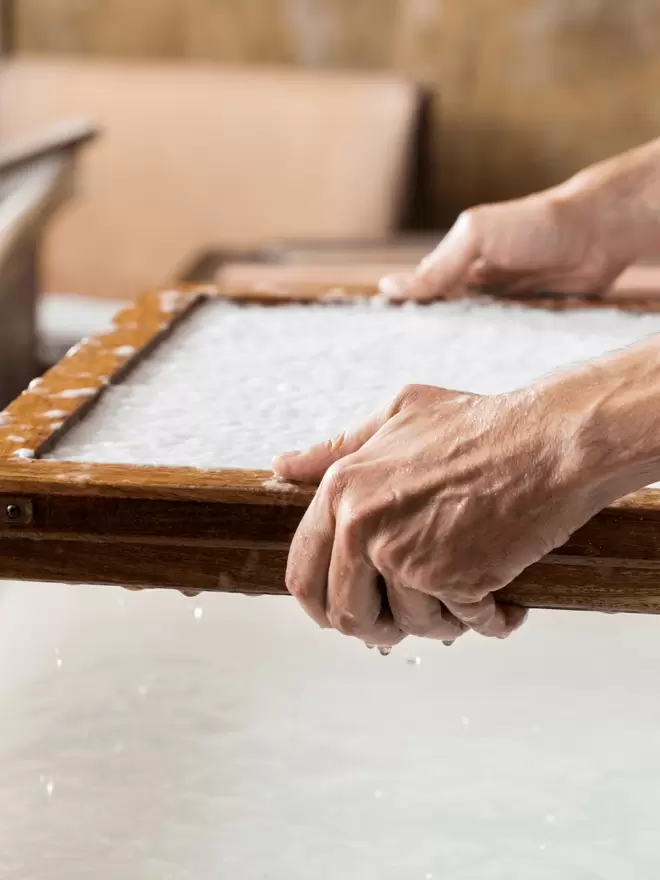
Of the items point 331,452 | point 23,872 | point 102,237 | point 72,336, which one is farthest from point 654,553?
point 102,237

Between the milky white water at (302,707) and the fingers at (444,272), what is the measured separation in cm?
4

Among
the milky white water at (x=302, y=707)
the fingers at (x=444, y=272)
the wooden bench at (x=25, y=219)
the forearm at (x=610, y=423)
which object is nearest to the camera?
the forearm at (x=610, y=423)

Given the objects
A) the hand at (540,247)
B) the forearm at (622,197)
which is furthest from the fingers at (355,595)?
the forearm at (622,197)

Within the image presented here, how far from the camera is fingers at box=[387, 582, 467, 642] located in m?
0.59

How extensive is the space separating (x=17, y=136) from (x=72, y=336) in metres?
0.61

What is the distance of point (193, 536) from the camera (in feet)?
1.99

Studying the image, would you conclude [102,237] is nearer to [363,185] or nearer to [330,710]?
[363,185]

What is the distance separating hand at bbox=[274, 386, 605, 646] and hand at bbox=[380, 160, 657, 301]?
0.44 m

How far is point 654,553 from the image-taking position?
0.59 m

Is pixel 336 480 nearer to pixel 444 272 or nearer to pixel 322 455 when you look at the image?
pixel 322 455

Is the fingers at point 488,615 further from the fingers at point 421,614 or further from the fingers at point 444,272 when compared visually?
the fingers at point 444,272

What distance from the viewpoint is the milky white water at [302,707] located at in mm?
728

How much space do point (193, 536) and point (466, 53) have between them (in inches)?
85.5

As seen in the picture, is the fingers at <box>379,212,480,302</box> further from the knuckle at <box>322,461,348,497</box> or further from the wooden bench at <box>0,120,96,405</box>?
the wooden bench at <box>0,120,96,405</box>
